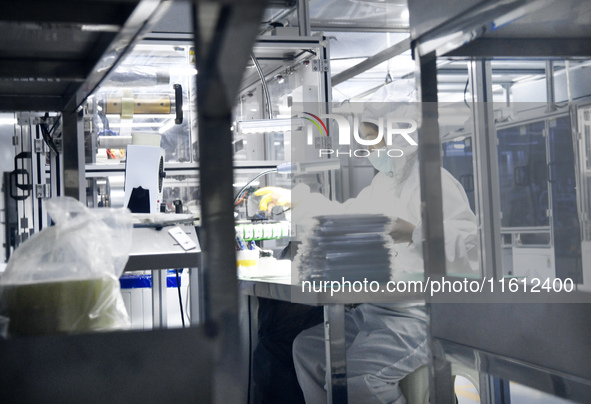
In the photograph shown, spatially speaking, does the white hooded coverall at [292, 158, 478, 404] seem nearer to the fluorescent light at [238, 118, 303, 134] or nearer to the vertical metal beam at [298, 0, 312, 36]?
the fluorescent light at [238, 118, 303, 134]

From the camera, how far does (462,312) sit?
130 cm

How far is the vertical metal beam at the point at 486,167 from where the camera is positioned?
2.73 meters

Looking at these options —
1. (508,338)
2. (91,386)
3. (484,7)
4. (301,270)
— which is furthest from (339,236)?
(91,386)

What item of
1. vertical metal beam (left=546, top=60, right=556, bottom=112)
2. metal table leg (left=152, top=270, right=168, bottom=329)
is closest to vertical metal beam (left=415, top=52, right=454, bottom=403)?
metal table leg (left=152, top=270, right=168, bottom=329)

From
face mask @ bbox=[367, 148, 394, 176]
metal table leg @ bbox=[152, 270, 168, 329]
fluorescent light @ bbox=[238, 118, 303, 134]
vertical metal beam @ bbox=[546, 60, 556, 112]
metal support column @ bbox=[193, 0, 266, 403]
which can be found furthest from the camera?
vertical metal beam @ bbox=[546, 60, 556, 112]

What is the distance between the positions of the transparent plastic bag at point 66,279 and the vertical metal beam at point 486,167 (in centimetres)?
214

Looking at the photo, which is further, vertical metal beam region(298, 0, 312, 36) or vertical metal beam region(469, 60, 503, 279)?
vertical metal beam region(298, 0, 312, 36)

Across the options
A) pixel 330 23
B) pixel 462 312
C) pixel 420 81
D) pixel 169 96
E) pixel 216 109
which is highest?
pixel 330 23

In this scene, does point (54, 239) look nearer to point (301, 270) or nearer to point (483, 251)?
point (301, 270)

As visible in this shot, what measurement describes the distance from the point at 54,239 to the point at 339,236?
884 mm

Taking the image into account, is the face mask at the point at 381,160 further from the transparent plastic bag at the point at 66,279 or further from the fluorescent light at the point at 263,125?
the transparent plastic bag at the point at 66,279

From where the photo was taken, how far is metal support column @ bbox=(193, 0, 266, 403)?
1.68 feet

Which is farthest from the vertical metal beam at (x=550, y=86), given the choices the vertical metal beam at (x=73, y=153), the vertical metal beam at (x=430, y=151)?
the vertical metal beam at (x=73, y=153)

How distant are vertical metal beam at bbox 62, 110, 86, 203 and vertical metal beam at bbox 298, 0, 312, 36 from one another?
72.2 inches
